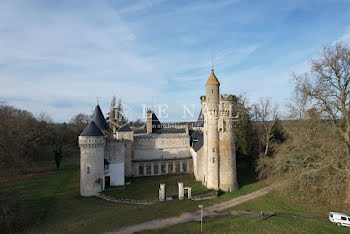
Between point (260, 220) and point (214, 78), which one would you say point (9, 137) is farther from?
point (260, 220)

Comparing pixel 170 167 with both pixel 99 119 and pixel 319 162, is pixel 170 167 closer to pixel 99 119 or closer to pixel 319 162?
pixel 99 119

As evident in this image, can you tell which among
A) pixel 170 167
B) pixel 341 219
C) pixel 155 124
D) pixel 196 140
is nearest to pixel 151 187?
pixel 170 167

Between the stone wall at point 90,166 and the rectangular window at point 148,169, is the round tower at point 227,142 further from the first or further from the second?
the stone wall at point 90,166

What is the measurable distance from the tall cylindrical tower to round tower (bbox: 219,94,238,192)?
1.87ft

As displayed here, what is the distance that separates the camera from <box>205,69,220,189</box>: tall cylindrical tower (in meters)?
23.2

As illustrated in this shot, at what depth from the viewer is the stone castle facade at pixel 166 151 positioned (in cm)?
2278

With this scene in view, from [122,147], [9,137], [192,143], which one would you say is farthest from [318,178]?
[9,137]

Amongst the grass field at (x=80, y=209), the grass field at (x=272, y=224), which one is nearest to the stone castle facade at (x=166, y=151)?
the grass field at (x=80, y=209)

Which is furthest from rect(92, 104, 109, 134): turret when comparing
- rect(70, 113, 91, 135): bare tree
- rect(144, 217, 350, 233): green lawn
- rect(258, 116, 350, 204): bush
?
rect(70, 113, 91, 135): bare tree

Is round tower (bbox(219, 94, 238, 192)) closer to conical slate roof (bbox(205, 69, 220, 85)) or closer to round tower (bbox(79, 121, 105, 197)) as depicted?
conical slate roof (bbox(205, 69, 220, 85))

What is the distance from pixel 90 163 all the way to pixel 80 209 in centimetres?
528

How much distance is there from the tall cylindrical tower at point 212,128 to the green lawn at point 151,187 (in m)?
2.26

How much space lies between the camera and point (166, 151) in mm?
31328

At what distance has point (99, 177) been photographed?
75.0 ft
